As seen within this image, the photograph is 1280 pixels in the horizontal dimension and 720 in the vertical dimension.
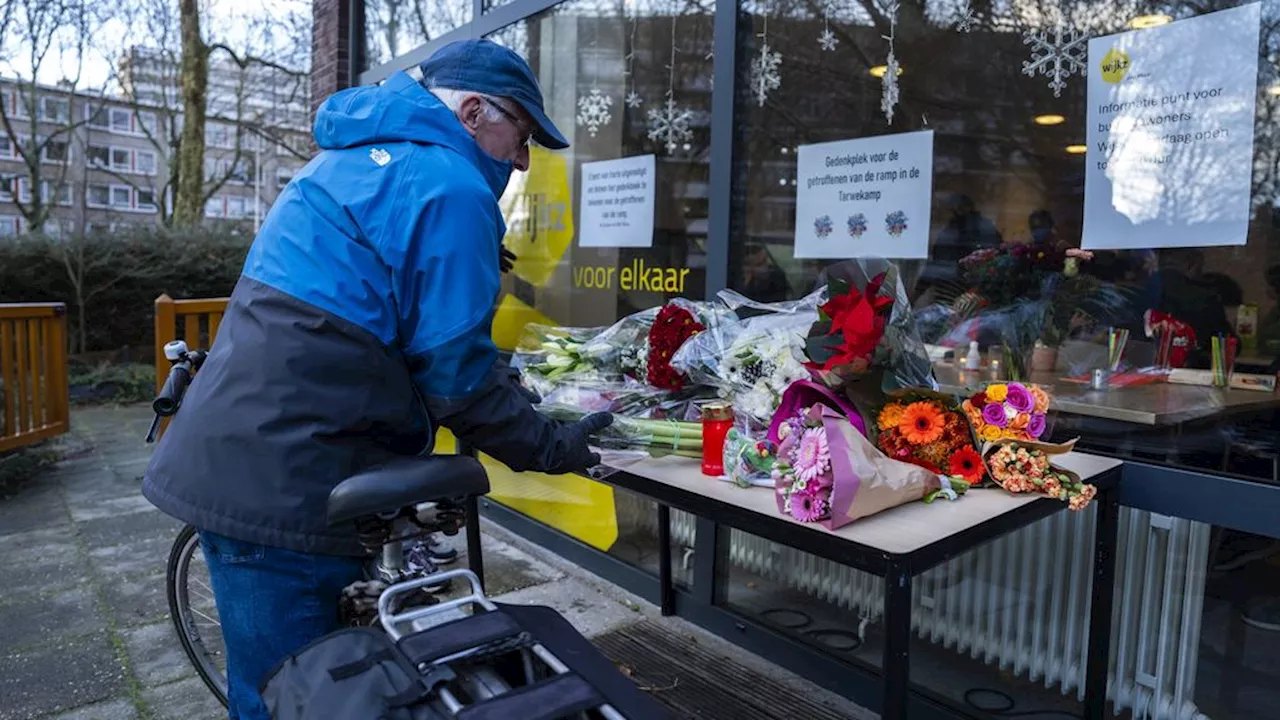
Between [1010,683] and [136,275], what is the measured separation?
12.4m

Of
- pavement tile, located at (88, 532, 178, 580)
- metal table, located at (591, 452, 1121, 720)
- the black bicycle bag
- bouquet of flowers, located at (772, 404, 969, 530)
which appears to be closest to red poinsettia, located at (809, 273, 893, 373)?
bouquet of flowers, located at (772, 404, 969, 530)

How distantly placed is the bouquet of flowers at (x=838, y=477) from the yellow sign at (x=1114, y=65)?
4.71 feet

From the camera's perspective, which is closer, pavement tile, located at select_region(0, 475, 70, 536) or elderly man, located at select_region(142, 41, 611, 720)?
elderly man, located at select_region(142, 41, 611, 720)

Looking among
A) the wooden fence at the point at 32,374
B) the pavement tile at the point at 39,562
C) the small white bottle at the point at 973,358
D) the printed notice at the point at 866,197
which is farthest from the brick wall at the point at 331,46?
the small white bottle at the point at 973,358

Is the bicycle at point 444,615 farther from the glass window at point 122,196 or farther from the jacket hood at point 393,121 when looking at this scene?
Result: the glass window at point 122,196

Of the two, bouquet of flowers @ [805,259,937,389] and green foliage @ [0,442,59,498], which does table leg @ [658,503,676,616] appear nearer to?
bouquet of flowers @ [805,259,937,389]

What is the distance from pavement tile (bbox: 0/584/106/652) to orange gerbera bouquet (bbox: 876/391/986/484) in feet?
11.1

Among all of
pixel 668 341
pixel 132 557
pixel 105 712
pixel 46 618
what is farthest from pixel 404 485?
pixel 132 557

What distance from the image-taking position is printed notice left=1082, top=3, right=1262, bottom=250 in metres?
2.36

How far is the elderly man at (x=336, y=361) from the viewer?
1.68m

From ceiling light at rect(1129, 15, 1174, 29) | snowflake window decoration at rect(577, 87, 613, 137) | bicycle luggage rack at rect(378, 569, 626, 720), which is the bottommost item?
bicycle luggage rack at rect(378, 569, 626, 720)

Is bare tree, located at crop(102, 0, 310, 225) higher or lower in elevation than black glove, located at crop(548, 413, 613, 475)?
higher

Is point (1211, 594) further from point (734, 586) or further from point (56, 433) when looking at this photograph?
point (56, 433)

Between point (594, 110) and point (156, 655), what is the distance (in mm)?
3165
